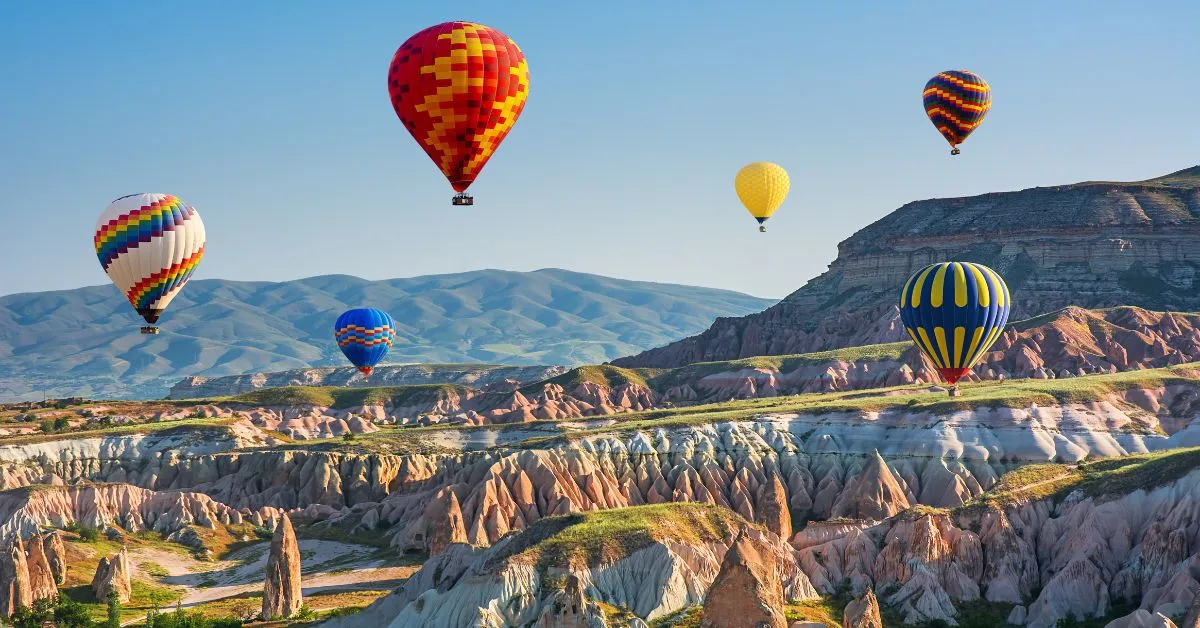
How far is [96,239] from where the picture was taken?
91.6 meters

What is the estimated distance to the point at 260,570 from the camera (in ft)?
306

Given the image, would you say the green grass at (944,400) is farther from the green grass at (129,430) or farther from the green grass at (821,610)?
the green grass at (821,610)

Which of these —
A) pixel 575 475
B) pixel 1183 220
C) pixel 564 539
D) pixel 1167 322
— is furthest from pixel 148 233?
pixel 1183 220

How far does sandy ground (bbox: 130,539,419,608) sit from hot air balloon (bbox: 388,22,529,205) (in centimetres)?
2465

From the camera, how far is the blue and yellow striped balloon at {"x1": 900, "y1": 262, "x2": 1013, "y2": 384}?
90.4 meters

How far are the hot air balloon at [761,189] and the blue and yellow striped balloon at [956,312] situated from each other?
36.3 m

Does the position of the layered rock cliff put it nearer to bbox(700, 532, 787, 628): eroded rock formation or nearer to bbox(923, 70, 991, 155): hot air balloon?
bbox(700, 532, 787, 628): eroded rock formation

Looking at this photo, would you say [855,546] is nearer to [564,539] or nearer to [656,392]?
[564,539]

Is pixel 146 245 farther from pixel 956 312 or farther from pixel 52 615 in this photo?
pixel 956 312

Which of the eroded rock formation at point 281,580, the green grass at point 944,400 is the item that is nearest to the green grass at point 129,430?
the green grass at point 944,400

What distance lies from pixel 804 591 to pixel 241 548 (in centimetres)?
4639

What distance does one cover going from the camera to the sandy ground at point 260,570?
87062mm

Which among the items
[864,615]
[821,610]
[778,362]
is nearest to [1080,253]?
[778,362]

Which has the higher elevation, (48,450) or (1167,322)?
(1167,322)
